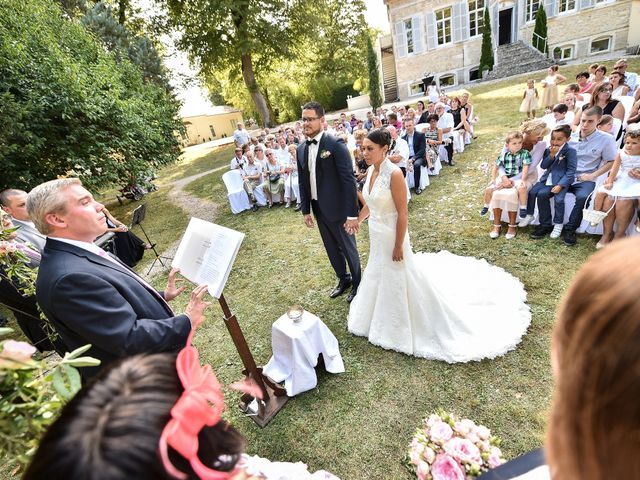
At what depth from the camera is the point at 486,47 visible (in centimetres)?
2188

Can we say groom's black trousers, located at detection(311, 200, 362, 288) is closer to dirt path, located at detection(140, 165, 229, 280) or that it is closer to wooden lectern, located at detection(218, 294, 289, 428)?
wooden lectern, located at detection(218, 294, 289, 428)

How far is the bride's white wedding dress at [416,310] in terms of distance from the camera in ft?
11.3

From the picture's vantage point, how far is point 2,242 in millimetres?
3184

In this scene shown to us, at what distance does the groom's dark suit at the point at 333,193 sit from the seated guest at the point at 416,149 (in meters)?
4.31

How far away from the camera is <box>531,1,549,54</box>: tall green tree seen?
20422 millimetres

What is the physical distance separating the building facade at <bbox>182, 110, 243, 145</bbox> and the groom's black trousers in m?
46.7

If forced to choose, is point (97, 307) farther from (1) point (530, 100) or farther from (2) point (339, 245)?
(1) point (530, 100)

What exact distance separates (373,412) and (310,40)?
26120 millimetres

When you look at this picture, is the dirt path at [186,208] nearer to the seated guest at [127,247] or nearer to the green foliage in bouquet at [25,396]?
the seated guest at [127,247]

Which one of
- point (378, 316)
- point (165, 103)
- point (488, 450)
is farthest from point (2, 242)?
point (165, 103)

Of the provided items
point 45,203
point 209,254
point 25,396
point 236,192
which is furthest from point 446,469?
point 236,192

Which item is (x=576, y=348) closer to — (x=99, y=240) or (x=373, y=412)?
(x=373, y=412)

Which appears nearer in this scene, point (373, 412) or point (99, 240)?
point (373, 412)

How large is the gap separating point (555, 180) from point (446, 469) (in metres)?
5.36
